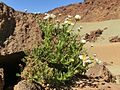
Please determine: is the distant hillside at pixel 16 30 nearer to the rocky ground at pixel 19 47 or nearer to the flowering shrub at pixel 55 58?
the rocky ground at pixel 19 47

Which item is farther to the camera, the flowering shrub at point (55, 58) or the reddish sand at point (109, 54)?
the reddish sand at point (109, 54)

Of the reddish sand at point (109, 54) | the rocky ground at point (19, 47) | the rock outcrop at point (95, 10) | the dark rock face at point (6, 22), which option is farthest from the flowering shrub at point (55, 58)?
the rock outcrop at point (95, 10)

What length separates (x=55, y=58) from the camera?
5.59 m

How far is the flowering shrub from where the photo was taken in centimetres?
538

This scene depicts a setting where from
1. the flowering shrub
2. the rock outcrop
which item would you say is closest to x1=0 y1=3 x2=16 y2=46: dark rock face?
the flowering shrub

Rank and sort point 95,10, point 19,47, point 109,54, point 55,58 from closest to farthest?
1. point 19,47
2. point 55,58
3. point 109,54
4. point 95,10

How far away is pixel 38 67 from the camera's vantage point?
5.45m

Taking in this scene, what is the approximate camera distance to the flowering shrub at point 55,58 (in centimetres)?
538

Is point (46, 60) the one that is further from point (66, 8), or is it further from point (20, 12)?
point (66, 8)

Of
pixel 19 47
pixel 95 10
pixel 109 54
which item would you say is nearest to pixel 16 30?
pixel 19 47

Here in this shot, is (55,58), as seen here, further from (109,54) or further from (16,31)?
(109,54)

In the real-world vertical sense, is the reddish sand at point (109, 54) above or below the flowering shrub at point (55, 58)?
above

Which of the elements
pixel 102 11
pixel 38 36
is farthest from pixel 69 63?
pixel 102 11

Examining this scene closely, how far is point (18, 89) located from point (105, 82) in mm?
1518
